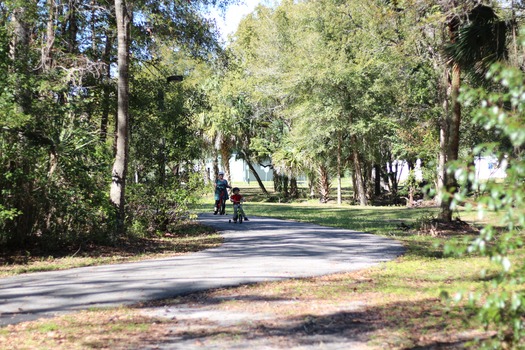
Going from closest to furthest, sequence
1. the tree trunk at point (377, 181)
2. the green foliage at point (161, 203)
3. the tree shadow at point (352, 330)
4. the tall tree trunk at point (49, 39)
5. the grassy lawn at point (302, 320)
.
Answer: the tree shadow at point (352, 330) → the grassy lawn at point (302, 320) → the tall tree trunk at point (49, 39) → the green foliage at point (161, 203) → the tree trunk at point (377, 181)

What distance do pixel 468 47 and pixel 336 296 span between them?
8022mm

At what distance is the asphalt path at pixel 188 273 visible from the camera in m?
7.10

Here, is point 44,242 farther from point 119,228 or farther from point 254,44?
point 254,44

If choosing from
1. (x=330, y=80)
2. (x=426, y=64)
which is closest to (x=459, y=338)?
(x=426, y=64)

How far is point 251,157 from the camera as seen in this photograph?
43375 mm

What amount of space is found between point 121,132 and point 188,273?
18.7 feet

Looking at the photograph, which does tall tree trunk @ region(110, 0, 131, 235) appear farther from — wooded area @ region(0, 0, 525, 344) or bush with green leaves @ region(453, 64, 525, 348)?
bush with green leaves @ region(453, 64, 525, 348)

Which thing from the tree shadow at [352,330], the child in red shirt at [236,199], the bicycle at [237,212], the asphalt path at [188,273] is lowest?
the tree shadow at [352,330]

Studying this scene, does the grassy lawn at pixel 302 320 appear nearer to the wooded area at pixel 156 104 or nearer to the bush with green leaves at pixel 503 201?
the bush with green leaves at pixel 503 201

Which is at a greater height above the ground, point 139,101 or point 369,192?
point 139,101

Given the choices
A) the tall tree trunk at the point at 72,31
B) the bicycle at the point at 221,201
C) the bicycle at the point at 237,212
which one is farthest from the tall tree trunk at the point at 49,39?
the bicycle at the point at 221,201

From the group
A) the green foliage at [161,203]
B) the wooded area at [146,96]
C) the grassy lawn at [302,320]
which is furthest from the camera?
the green foliage at [161,203]

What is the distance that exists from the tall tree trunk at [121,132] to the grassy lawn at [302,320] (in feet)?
21.3

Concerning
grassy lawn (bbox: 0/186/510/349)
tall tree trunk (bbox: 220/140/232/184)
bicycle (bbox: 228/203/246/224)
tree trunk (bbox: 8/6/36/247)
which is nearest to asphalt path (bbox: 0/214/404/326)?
grassy lawn (bbox: 0/186/510/349)
